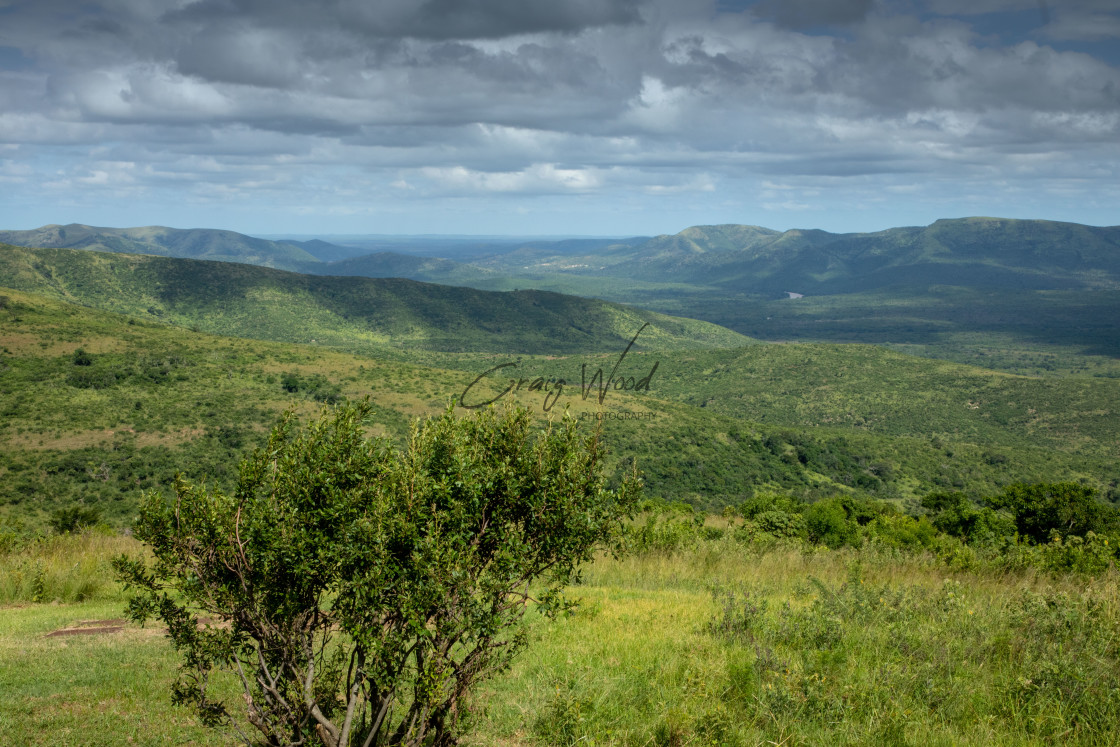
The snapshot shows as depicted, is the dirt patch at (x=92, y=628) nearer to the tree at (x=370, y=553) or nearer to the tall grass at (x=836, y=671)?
the tree at (x=370, y=553)

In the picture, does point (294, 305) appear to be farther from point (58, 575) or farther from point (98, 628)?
point (98, 628)

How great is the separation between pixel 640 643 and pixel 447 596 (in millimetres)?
4734

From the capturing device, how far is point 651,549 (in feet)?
51.4

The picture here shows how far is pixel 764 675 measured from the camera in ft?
23.5

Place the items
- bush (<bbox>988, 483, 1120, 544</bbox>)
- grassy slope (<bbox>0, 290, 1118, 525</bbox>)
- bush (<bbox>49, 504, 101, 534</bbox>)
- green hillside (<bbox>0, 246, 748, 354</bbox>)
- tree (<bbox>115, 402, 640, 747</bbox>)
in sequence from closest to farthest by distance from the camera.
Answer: tree (<bbox>115, 402, 640, 747</bbox>) < bush (<bbox>49, 504, 101, 534</bbox>) < bush (<bbox>988, 483, 1120, 544</bbox>) < grassy slope (<bbox>0, 290, 1118, 525</bbox>) < green hillside (<bbox>0, 246, 748, 354</bbox>)

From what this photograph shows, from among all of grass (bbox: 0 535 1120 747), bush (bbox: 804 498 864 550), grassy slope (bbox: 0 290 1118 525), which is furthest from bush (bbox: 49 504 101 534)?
bush (bbox: 804 498 864 550)

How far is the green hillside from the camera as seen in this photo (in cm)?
15312

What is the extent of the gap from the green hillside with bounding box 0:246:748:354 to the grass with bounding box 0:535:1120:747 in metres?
143

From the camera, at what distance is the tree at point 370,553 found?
180 inches

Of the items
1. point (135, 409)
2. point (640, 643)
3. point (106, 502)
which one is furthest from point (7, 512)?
point (640, 643)

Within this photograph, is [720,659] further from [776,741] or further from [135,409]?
[135,409]
